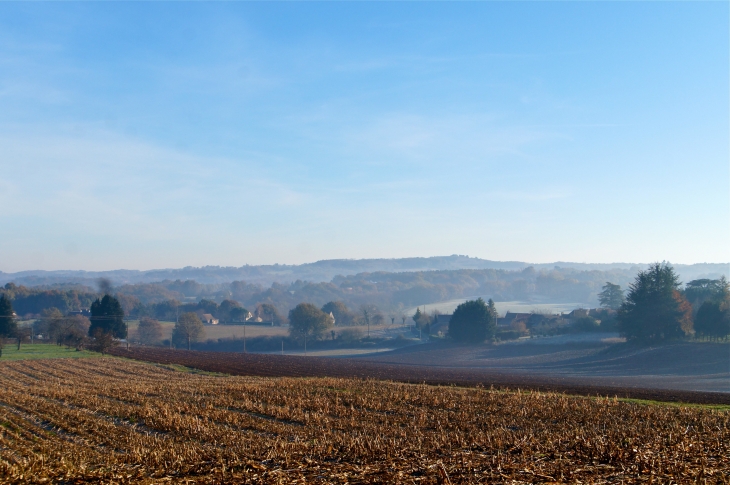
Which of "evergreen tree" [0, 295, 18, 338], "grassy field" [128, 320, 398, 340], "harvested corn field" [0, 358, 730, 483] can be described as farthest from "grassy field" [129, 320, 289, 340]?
"harvested corn field" [0, 358, 730, 483]

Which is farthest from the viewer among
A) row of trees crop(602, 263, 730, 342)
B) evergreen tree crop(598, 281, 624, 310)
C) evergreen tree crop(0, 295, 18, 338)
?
evergreen tree crop(598, 281, 624, 310)

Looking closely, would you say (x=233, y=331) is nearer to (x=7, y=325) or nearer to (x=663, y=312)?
(x=7, y=325)

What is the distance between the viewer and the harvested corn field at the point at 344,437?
30.7 feet

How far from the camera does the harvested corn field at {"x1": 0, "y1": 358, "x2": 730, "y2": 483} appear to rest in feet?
30.7

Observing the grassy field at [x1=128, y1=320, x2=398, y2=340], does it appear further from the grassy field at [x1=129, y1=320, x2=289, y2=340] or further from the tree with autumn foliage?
the tree with autumn foliage

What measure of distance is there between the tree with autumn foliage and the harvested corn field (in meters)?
50.0

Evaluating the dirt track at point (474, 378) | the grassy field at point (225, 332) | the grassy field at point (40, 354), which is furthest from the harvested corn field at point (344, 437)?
the grassy field at point (225, 332)

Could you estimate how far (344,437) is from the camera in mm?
13953

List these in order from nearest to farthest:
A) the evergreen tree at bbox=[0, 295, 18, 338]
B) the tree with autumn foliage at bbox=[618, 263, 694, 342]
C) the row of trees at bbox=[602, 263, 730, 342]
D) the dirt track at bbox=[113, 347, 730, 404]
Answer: the dirt track at bbox=[113, 347, 730, 404] < the row of trees at bbox=[602, 263, 730, 342] < the tree with autumn foliage at bbox=[618, 263, 694, 342] < the evergreen tree at bbox=[0, 295, 18, 338]

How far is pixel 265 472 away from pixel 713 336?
7030 cm

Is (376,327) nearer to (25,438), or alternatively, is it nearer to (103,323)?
(103,323)

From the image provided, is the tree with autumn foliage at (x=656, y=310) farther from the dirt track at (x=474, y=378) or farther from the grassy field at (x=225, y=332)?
the grassy field at (x=225, y=332)

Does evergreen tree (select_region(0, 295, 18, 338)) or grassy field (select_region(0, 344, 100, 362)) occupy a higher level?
evergreen tree (select_region(0, 295, 18, 338))

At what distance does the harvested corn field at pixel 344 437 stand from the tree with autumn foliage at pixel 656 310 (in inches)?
1969
